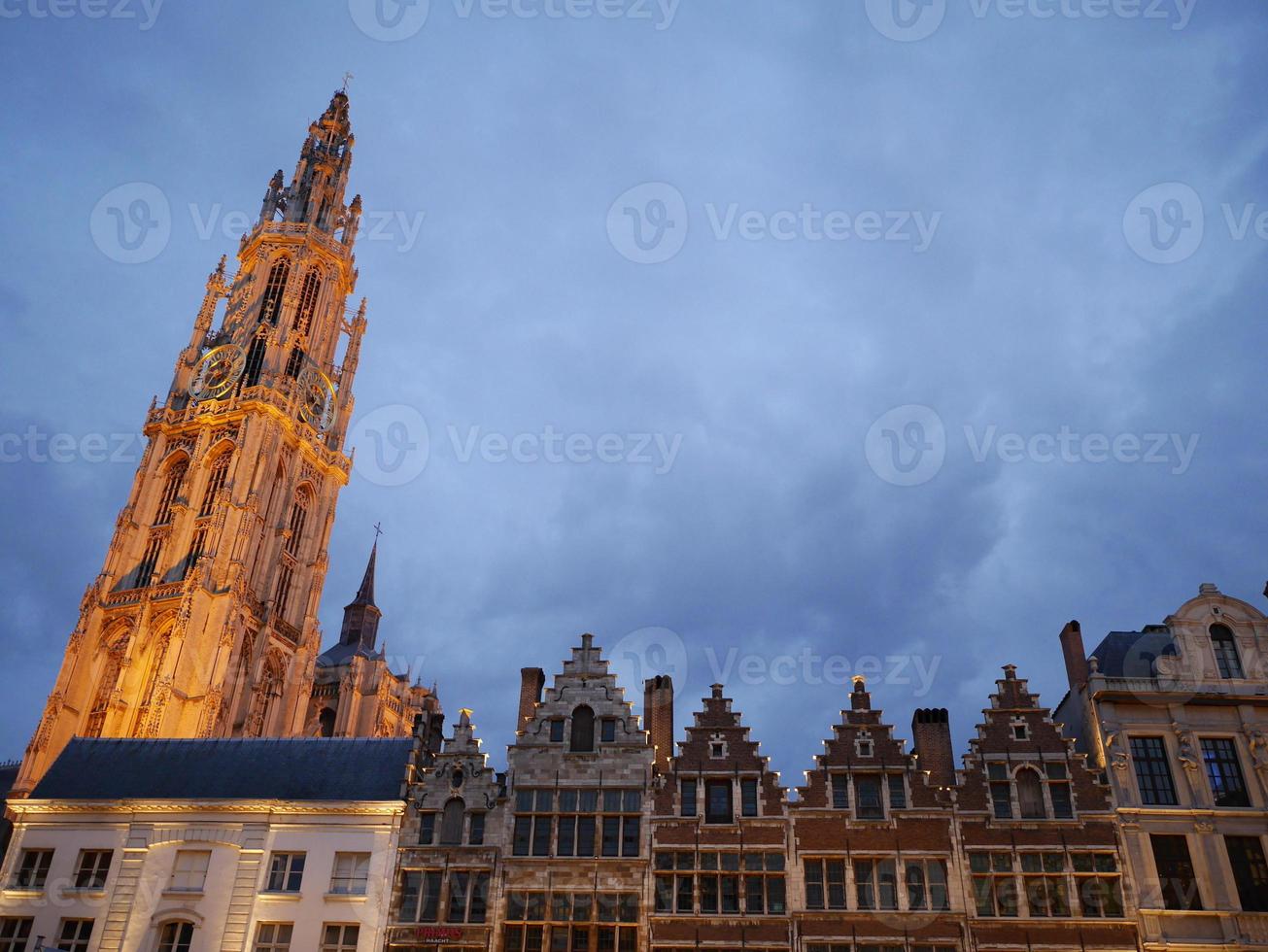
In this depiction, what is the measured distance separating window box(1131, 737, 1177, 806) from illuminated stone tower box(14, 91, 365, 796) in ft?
179

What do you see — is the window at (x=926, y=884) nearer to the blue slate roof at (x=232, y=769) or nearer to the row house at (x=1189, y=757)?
the row house at (x=1189, y=757)

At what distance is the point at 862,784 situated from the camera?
30.6 metres

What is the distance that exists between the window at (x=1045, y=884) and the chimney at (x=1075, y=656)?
5483 mm

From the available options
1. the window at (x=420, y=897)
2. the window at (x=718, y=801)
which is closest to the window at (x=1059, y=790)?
the window at (x=718, y=801)

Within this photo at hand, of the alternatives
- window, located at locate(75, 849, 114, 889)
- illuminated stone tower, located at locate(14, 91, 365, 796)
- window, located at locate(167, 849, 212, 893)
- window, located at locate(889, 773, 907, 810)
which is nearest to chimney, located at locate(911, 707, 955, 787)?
window, located at locate(889, 773, 907, 810)

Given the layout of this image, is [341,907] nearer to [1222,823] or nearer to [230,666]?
[1222,823]

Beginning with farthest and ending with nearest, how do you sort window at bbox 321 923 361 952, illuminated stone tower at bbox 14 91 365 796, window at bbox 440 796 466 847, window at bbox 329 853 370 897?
illuminated stone tower at bbox 14 91 365 796 → window at bbox 440 796 466 847 → window at bbox 329 853 370 897 → window at bbox 321 923 361 952

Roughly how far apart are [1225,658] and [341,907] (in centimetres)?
2635

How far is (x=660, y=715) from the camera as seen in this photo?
33312 mm

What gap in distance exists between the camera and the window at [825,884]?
29125 millimetres

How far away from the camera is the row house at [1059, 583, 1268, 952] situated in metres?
28.1

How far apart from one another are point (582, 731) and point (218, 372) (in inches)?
2582

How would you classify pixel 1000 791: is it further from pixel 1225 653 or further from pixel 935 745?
pixel 1225 653

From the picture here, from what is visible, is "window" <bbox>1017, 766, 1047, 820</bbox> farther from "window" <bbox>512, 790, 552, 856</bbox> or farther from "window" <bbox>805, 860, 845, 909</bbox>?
"window" <bbox>512, 790, 552, 856</bbox>
